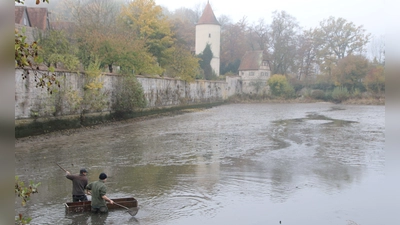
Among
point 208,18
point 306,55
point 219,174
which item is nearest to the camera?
point 219,174

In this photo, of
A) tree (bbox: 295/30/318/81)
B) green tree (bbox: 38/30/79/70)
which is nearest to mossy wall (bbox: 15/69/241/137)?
green tree (bbox: 38/30/79/70)

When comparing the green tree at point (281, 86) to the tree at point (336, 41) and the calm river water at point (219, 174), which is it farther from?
the calm river water at point (219, 174)

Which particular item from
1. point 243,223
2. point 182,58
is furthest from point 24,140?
point 182,58

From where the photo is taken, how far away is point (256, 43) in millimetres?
70500

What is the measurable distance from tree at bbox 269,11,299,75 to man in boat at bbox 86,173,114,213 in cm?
5771

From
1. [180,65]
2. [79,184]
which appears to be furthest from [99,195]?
[180,65]

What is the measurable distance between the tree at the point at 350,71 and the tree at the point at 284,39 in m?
10.5

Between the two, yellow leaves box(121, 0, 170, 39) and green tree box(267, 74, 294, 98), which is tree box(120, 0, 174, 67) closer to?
yellow leaves box(121, 0, 170, 39)

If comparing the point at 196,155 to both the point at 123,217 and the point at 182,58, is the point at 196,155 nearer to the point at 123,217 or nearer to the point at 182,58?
the point at 123,217

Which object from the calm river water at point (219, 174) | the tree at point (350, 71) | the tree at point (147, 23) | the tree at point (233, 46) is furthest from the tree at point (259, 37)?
the calm river water at point (219, 174)

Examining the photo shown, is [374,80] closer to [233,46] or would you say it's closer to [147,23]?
[147,23]

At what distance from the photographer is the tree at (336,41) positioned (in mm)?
53906

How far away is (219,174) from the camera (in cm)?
1162

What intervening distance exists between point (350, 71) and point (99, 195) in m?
48.3
